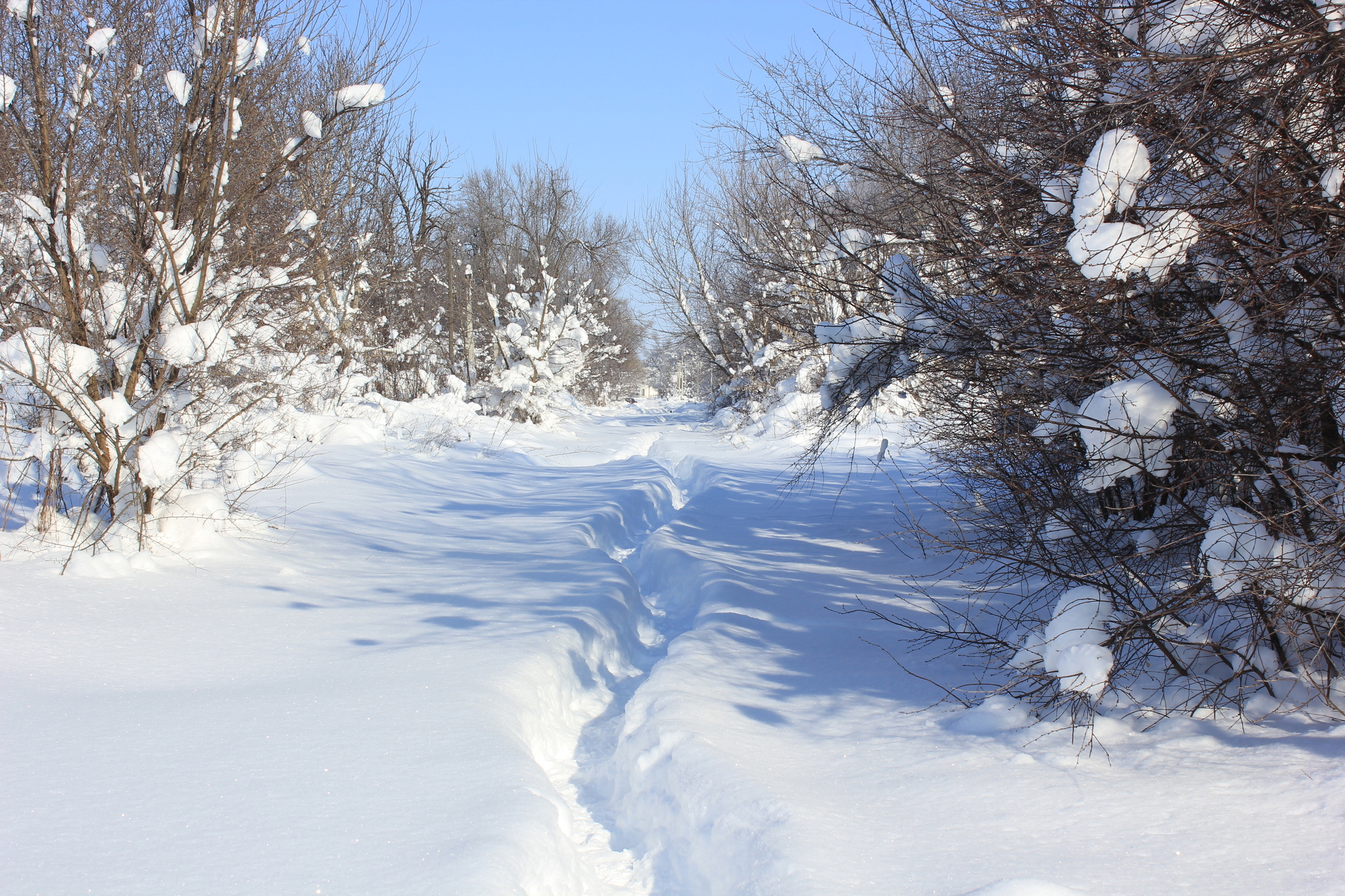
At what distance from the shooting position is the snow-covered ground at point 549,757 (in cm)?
215

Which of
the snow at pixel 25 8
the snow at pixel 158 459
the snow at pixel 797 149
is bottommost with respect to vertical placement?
the snow at pixel 158 459

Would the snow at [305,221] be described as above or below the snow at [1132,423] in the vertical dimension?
above

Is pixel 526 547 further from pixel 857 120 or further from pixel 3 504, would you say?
pixel 857 120

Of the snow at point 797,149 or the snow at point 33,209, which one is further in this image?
the snow at point 797,149

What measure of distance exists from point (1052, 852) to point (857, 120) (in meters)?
3.71

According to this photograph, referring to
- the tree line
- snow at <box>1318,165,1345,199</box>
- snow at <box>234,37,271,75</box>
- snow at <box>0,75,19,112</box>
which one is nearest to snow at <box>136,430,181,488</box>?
the tree line

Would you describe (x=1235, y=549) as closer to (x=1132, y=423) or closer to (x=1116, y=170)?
(x=1132, y=423)

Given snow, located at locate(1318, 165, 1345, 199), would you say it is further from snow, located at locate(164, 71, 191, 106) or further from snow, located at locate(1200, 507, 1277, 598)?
snow, located at locate(164, 71, 191, 106)

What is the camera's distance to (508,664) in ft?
12.6

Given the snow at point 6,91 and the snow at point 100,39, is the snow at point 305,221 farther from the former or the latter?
the snow at point 6,91

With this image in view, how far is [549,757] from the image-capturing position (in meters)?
3.46

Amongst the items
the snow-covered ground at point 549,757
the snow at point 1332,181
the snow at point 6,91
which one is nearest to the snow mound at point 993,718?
the snow-covered ground at point 549,757

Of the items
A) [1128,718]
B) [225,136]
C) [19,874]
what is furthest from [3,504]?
[1128,718]

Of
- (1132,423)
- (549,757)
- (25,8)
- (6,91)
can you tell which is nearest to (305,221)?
(6,91)
